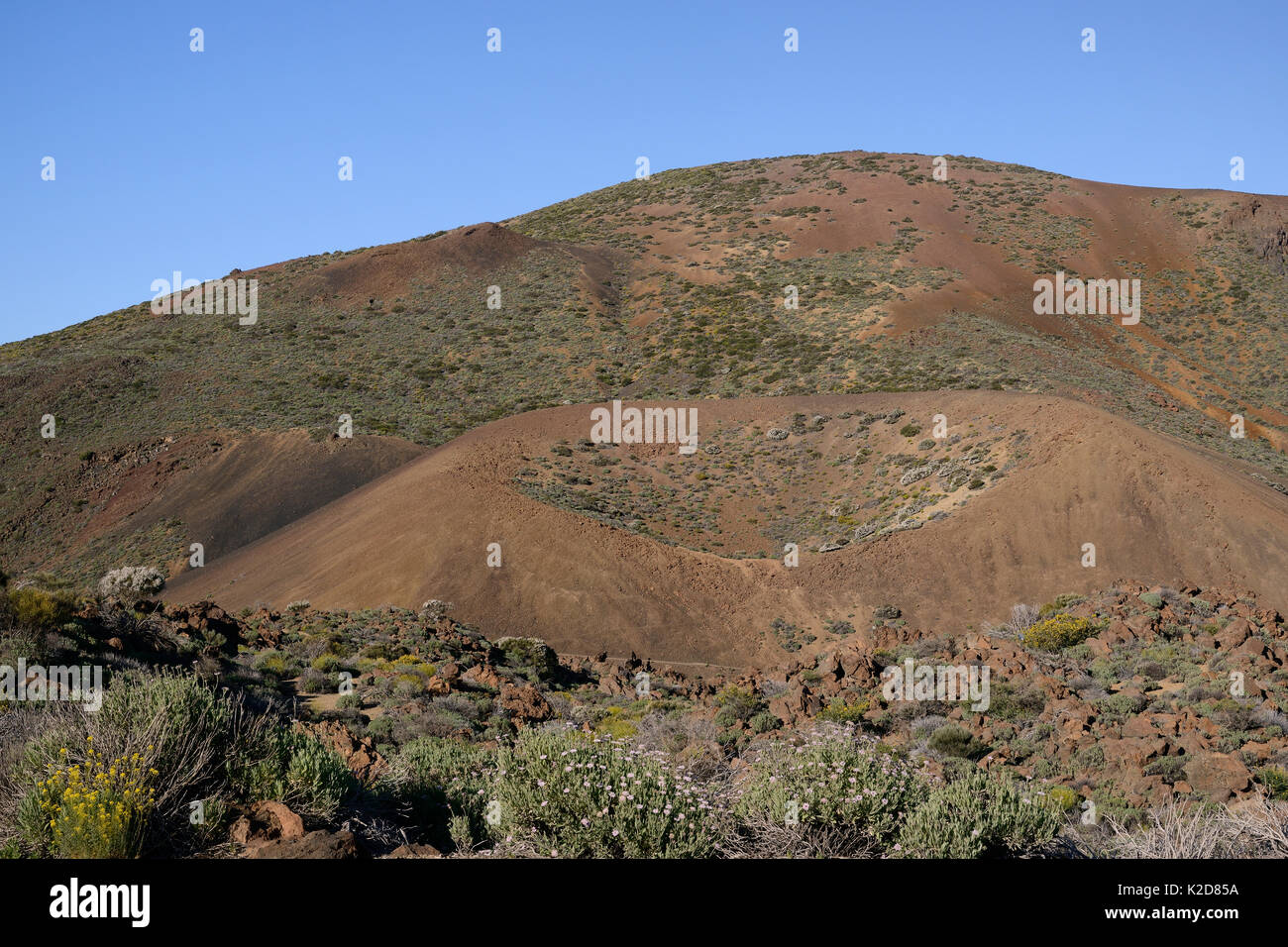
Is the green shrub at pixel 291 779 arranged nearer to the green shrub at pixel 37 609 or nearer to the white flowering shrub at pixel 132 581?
the green shrub at pixel 37 609

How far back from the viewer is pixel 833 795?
766cm

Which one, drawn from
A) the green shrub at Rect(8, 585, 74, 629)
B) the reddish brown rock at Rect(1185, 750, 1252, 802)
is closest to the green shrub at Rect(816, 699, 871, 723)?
the reddish brown rock at Rect(1185, 750, 1252, 802)

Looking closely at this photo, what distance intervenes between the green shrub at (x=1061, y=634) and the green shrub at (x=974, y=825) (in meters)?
13.3

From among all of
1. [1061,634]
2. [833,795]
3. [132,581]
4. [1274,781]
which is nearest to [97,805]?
[833,795]

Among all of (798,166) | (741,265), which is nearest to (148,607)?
(741,265)

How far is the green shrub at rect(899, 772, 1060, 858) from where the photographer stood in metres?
7.16

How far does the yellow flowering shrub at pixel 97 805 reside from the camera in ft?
19.7

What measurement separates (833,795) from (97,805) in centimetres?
518

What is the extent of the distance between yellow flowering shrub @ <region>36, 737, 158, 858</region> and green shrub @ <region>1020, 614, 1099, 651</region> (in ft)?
58.7

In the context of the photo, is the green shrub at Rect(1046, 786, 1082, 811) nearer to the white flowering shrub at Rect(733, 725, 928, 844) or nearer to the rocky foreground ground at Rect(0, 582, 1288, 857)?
the rocky foreground ground at Rect(0, 582, 1288, 857)

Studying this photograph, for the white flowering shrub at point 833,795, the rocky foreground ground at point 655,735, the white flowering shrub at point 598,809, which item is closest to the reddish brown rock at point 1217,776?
the rocky foreground ground at point 655,735

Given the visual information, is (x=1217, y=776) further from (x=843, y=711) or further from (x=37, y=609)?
(x=37, y=609)

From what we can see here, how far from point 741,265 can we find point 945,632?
4596cm
